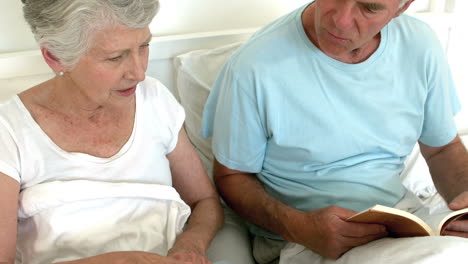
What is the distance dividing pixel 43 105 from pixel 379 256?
84 centimetres

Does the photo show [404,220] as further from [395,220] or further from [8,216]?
[8,216]

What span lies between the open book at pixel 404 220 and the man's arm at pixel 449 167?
24 cm

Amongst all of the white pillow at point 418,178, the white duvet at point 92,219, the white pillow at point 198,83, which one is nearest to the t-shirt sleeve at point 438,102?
the white pillow at point 418,178

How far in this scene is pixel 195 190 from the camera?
1.44 m

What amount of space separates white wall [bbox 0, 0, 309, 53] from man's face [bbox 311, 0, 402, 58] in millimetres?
589

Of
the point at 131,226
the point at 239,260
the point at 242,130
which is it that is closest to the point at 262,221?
the point at 239,260

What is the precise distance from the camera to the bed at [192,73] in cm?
163

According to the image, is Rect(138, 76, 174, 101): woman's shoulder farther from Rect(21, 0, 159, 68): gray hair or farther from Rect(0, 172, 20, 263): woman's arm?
Rect(0, 172, 20, 263): woman's arm

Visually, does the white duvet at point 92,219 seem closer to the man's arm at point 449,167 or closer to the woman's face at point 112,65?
the woman's face at point 112,65

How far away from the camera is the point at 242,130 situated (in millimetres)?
1406

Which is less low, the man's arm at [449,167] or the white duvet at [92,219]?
the white duvet at [92,219]

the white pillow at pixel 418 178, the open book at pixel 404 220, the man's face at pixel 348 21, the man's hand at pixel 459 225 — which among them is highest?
the man's face at pixel 348 21

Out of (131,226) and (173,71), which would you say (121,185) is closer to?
(131,226)

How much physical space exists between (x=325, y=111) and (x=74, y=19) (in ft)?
2.21
